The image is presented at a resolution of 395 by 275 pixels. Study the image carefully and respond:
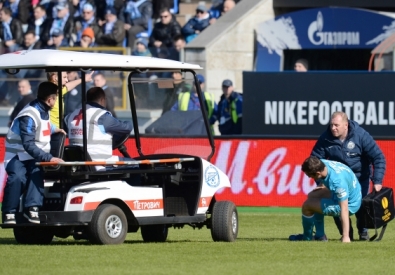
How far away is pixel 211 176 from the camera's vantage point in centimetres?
1202

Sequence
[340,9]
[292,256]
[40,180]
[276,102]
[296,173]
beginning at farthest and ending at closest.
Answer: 1. [340,9]
2. [276,102]
3. [296,173]
4. [40,180]
5. [292,256]

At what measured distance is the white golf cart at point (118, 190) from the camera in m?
11.1

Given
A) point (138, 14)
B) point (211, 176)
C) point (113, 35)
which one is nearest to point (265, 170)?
point (211, 176)

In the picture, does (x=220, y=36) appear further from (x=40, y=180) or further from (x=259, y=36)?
(x=40, y=180)

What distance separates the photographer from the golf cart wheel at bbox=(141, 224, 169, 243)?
12422mm

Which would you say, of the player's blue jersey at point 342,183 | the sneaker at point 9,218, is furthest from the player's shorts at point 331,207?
the sneaker at point 9,218

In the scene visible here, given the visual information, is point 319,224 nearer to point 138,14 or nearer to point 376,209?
point 376,209

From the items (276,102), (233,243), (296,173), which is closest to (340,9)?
(276,102)

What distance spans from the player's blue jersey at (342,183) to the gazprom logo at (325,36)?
1061cm

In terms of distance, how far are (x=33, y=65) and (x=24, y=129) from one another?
2.61 ft

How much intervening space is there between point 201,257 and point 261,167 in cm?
771

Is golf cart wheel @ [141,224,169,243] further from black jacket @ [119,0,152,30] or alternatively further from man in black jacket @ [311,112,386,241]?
black jacket @ [119,0,152,30]

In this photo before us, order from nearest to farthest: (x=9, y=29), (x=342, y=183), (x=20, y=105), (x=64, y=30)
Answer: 1. (x=342, y=183)
2. (x=20, y=105)
3. (x=64, y=30)
4. (x=9, y=29)

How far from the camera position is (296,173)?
58.6 feet
